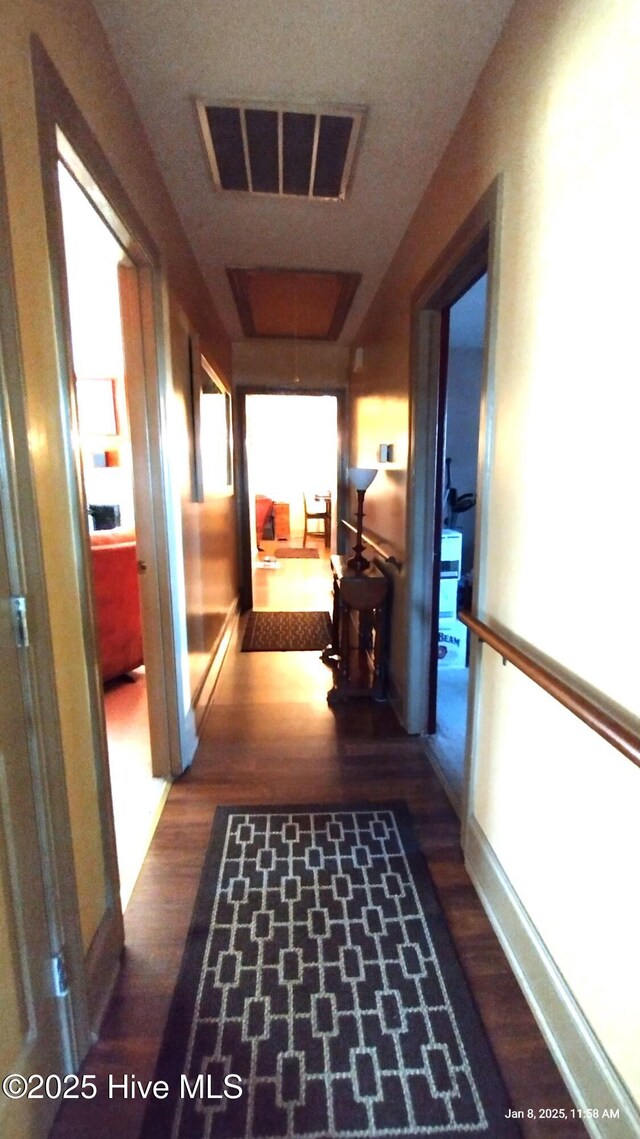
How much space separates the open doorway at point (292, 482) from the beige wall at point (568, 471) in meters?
5.76

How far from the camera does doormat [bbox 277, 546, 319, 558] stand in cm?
792

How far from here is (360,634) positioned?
3.20 m

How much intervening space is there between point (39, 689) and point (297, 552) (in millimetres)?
7273

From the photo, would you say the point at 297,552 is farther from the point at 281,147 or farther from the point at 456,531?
the point at 281,147

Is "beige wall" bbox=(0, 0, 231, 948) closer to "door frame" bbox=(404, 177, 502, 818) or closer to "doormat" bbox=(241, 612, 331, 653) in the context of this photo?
"door frame" bbox=(404, 177, 502, 818)

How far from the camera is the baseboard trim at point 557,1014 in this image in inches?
37.2

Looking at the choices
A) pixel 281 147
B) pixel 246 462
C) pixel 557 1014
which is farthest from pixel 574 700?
pixel 246 462

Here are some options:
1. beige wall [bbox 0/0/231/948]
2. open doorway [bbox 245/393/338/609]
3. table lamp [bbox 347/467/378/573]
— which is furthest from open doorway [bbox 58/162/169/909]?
open doorway [bbox 245/393/338/609]

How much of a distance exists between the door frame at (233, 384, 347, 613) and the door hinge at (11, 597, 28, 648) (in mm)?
3663

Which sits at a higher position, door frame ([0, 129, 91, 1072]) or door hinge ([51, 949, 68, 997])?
door frame ([0, 129, 91, 1072])

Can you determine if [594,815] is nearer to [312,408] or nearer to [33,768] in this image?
[33,768]

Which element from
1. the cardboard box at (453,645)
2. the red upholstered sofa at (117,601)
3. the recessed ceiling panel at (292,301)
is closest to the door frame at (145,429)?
the red upholstered sofa at (117,601)

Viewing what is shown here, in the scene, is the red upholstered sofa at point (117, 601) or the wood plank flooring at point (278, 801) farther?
the red upholstered sofa at point (117, 601)

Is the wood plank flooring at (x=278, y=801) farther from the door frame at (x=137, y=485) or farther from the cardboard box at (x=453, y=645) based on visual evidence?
the cardboard box at (x=453, y=645)
